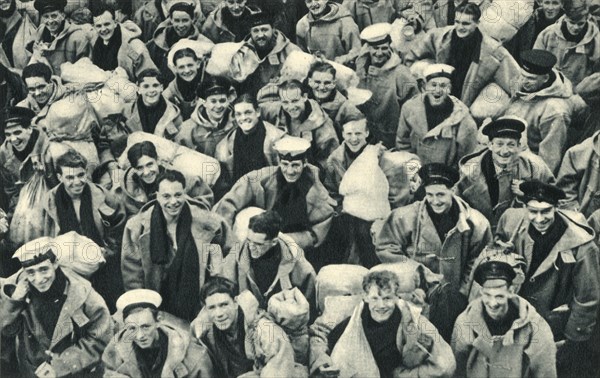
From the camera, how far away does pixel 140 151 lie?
32.1ft

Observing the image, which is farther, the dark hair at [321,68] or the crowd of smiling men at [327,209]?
the dark hair at [321,68]

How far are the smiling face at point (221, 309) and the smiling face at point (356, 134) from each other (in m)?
1.44

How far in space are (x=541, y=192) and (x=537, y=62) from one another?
0.98 meters

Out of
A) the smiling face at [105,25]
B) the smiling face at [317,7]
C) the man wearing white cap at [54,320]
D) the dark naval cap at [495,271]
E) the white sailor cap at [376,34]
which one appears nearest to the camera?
the dark naval cap at [495,271]

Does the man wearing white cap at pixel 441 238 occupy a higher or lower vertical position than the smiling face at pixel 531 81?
lower

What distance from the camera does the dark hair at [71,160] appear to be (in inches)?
388

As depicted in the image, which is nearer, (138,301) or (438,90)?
(138,301)

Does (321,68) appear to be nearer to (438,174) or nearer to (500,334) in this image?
(438,174)

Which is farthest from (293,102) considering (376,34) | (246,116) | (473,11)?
(473,11)

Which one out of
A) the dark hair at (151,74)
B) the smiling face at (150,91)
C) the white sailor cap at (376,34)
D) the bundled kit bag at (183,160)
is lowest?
the bundled kit bag at (183,160)

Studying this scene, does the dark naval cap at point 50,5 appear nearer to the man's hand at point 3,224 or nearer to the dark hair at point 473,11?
the man's hand at point 3,224

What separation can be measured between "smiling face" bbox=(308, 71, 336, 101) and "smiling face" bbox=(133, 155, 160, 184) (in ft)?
4.32

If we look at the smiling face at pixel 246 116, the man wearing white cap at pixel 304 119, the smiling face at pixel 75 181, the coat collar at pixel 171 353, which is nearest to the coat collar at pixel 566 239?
the man wearing white cap at pixel 304 119

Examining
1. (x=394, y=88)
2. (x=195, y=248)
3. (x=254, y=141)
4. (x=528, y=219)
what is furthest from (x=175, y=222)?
(x=528, y=219)
